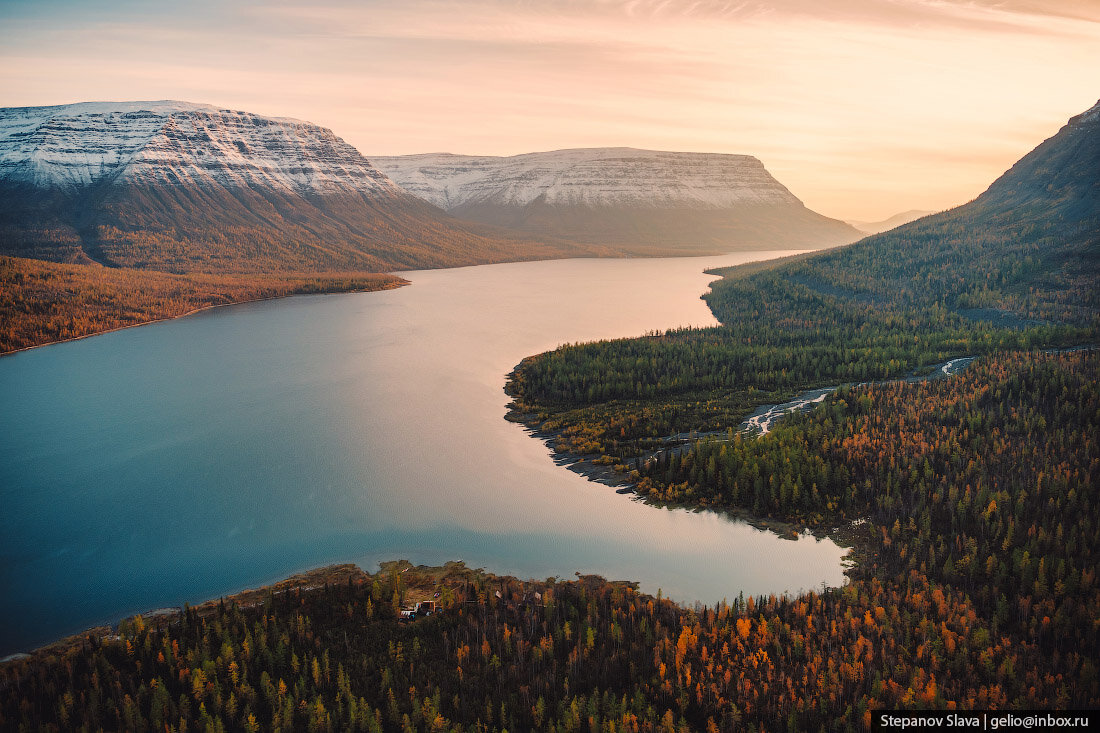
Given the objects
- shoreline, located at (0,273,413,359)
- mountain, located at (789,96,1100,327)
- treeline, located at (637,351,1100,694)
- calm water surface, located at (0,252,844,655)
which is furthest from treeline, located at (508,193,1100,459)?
shoreline, located at (0,273,413,359)

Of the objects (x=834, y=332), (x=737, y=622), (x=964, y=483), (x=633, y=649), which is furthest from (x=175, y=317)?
(x=964, y=483)

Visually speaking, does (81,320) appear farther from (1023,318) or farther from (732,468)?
(1023,318)

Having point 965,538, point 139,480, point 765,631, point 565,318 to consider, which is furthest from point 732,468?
point 565,318

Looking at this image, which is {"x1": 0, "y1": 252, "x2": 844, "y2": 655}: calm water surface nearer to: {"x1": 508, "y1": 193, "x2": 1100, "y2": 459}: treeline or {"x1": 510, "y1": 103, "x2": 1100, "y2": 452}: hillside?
{"x1": 508, "y1": 193, "x2": 1100, "y2": 459}: treeline

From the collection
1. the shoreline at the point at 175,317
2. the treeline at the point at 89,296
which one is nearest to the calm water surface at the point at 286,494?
the shoreline at the point at 175,317

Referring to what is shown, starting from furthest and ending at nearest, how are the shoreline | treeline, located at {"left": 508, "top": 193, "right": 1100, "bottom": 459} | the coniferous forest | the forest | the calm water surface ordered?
the shoreline → treeline, located at {"left": 508, "top": 193, "right": 1100, "bottom": 459} → the calm water surface → the coniferous forest → the forest

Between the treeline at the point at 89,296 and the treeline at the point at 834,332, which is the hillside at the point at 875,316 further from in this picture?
the treeline at the point at 89,296
